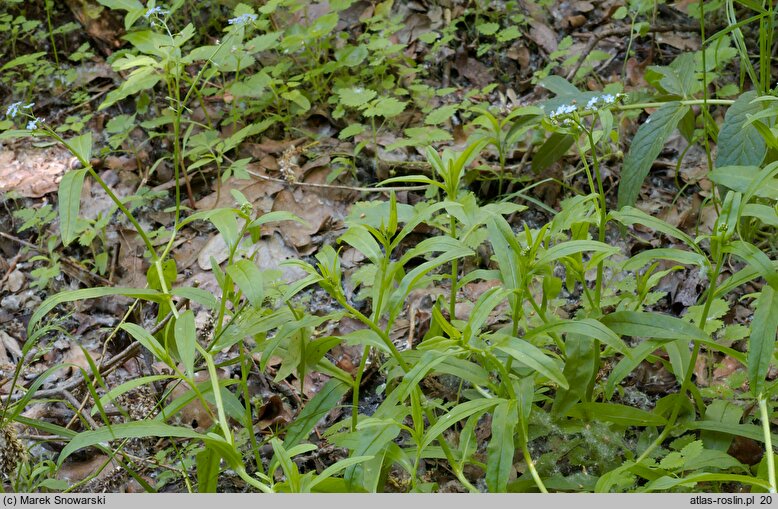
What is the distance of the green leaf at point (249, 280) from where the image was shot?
1637 millimetres

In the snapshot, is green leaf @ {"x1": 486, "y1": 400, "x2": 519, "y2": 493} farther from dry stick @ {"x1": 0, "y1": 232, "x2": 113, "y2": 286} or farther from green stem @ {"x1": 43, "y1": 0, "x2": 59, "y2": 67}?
green stem @ {"x1": 43, "y1": 0, "x2": 59, "y2": 67}

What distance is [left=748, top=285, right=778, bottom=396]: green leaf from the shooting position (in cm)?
151

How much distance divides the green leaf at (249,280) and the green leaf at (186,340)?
143 millimetres

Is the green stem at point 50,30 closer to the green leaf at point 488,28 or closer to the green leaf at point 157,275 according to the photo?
the green leaf at point 488,28

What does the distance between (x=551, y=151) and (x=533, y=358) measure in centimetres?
144

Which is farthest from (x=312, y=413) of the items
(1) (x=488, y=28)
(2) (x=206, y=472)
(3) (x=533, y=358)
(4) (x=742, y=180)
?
(1) (x=488, y=28)

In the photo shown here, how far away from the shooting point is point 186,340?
1649 mm

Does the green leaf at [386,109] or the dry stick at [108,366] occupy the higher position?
the green leaf at [386,109]

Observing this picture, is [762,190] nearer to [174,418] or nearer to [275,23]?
[174,418]

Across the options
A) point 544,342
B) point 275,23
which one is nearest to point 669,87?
point 544,342

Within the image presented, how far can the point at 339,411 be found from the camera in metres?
2.31

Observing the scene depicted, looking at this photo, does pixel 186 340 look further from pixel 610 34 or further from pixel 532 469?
pixel 610 34

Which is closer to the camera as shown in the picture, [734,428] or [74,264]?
[734,428]

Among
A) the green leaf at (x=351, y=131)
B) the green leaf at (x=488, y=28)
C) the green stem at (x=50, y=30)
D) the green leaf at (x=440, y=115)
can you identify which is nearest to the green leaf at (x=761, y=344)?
the green leaf at (x=440, y=115)
